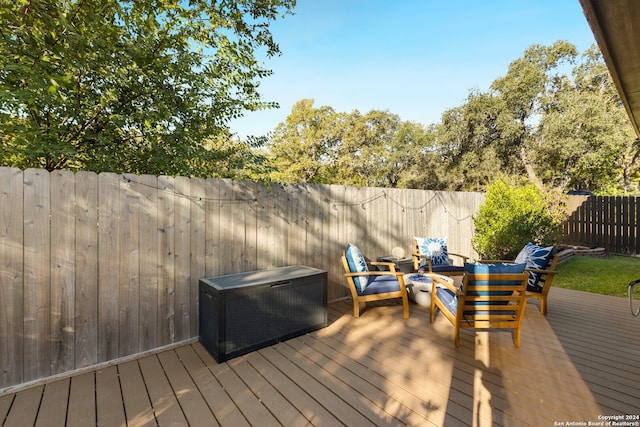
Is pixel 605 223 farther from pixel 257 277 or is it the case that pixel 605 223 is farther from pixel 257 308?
pixel 257 308

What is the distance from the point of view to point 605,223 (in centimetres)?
778

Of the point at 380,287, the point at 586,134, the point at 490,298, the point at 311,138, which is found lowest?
the point at 380,287

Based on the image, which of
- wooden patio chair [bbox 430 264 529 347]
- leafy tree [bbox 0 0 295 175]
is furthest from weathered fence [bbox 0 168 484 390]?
wooden patio chair [bbox 430 264 529 347]

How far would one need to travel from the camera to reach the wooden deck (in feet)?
6.41

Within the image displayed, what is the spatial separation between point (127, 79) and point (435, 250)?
16.5 feet

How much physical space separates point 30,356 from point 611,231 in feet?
37.3

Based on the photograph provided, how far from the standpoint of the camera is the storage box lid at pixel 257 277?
115 inches

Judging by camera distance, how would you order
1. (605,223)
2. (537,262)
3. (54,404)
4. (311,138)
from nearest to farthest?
(54,404) → (537,262) → (605,223) → (311,138)

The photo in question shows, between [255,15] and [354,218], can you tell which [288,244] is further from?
[255,15]

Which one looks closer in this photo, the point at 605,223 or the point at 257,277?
the point at 257,277

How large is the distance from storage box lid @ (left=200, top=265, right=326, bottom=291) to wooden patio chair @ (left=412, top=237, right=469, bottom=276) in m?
2.32

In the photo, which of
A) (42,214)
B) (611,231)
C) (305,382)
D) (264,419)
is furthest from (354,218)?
(611,231)

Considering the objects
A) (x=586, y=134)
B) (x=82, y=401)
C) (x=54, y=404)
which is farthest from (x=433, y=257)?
(x=586, y=134)

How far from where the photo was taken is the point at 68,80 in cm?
233
